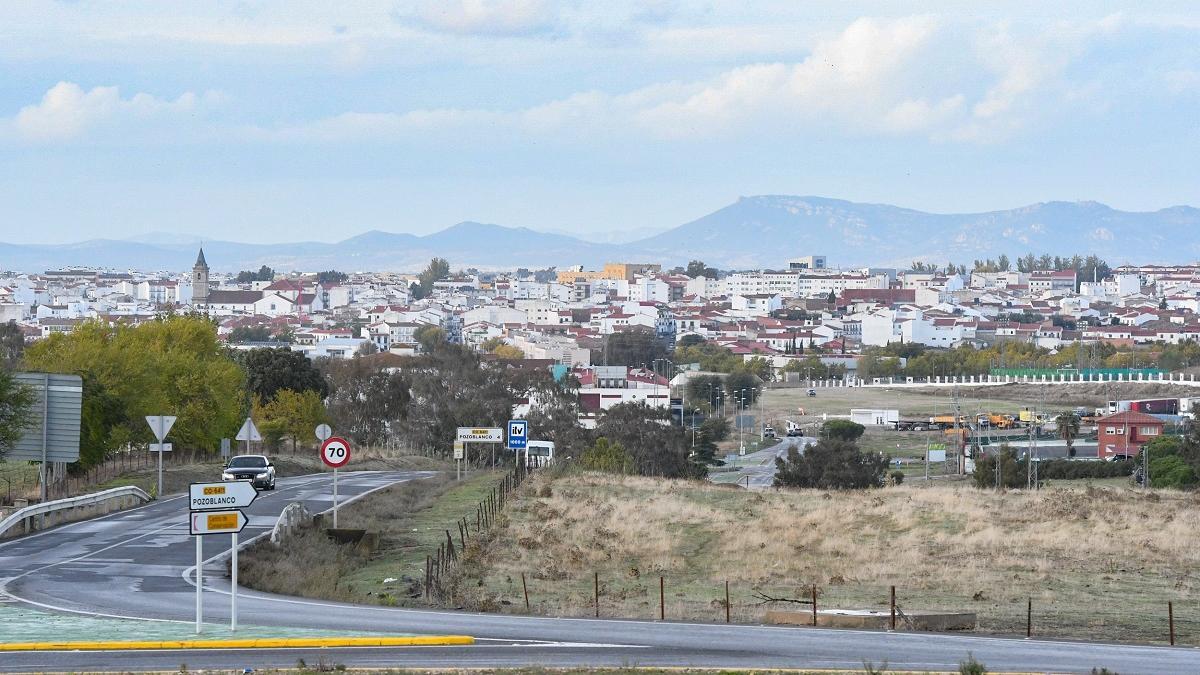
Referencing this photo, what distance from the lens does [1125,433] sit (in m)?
102

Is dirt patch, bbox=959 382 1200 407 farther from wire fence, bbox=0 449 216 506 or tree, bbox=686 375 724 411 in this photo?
wire fence, bbox=0 449 216 506

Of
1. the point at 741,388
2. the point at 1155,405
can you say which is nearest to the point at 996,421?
the point at 1155,405

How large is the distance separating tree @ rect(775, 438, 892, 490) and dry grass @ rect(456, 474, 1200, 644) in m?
27.1

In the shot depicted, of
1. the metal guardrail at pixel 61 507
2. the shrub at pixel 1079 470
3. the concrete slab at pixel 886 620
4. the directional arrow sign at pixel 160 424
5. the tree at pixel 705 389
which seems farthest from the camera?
the tree at pixel 705 389

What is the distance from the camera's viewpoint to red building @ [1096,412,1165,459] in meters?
101

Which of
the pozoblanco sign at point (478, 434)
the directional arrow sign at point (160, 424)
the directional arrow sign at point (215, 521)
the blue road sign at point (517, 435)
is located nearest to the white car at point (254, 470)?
the pozoblanco sign at point (478, 434)

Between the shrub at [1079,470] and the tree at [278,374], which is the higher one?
the tree at [278,374]

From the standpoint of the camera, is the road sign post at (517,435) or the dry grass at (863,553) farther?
the road sign post at (517,435)

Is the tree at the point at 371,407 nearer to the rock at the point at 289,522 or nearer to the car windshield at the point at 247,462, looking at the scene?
the car windshield at the point at 247,462

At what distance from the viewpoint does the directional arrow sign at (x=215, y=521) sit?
20203 mm

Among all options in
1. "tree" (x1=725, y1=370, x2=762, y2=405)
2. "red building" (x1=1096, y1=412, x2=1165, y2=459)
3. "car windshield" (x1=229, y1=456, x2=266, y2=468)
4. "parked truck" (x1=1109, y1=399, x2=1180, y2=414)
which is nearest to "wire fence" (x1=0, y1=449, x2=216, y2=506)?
"car windshield" (x1=229, y1=456, x2=266, y2=468)

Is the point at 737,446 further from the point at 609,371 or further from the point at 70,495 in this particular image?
the point at 70,495

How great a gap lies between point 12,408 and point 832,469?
139 feet

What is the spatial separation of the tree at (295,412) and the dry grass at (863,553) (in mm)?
31953
